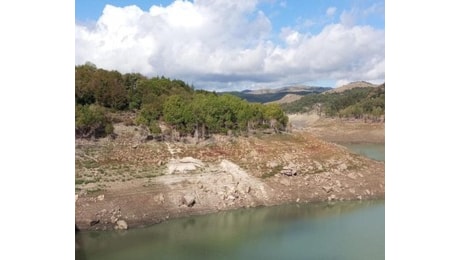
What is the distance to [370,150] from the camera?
7160 mm

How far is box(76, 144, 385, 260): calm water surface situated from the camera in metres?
4.64

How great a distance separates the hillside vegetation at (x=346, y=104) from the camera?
736cm

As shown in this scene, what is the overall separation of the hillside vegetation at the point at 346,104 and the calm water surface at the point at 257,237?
1.91m

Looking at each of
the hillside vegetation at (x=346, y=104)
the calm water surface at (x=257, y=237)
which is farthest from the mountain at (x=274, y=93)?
the calm water surface at (x=257, y=237)

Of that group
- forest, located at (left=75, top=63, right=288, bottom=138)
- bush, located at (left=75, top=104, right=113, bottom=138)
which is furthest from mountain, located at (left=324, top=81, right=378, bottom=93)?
bush, located at (left=75, top=104, right=113, bottom=138)

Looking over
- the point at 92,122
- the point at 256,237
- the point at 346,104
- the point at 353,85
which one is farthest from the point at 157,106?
the point at 346,104

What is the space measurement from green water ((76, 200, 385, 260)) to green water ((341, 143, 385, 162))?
100 cm

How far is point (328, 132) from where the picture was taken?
7.83m

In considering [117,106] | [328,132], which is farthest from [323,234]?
[117,106]

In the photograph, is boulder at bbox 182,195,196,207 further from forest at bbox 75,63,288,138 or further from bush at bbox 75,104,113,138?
bush at bbox 75,104,113,138

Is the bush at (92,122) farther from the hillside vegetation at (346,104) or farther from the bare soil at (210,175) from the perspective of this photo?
the hillside vegetation at (346,104)

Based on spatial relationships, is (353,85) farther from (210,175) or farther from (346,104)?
(210,175)

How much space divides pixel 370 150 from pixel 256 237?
2.94 metres
